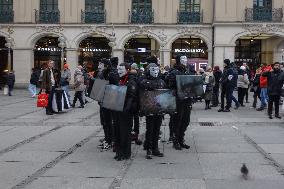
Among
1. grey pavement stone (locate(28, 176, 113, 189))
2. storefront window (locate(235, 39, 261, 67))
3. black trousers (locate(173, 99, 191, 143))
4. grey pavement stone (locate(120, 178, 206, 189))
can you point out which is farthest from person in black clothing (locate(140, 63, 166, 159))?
storefront window (locate(235, 39, 261, 67))

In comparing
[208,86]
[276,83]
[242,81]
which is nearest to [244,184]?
[276,83]

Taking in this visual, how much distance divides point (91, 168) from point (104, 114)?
209cm

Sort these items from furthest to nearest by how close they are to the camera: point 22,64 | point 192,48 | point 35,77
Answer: point 192,48 < point 22,64 < point 35,77

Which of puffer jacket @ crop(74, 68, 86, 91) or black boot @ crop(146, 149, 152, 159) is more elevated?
puffer jacket @ crop(74, 68, 86, 91)

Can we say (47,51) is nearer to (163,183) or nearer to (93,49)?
(93,49)

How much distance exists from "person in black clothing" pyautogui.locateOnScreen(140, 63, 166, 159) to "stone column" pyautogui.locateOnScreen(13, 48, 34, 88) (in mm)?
27598

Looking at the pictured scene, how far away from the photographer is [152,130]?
9.24 meters

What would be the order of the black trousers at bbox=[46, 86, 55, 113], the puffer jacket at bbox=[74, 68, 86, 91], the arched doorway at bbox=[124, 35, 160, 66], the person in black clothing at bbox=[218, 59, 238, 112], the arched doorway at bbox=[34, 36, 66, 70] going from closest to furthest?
the black trousers at bbox=[46, 86, 55, 113]
the person in black clothing at bbox=[218, 59, 238, 112]
the puffer jacket at bbox=[74, 68, 86, 91]
the arched doorway at bbox=[124, 35, 160, 66]
the arched doorway at bbox=[34, 36, 66, 70]

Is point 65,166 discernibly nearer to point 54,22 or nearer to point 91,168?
point 91,168

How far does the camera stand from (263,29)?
33.8 m

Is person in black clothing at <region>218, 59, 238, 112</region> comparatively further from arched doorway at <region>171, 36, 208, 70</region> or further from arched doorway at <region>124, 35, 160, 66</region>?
arched doorway at <region>171, 36, 208, 70</region>

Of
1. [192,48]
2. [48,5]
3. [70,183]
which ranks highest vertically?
[48,5]

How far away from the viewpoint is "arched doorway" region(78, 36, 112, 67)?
38.2 metres

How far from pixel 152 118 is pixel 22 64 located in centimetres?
2792
